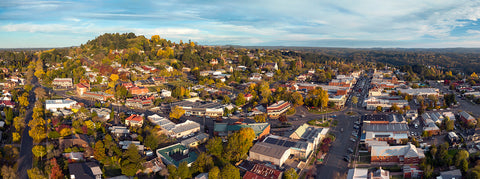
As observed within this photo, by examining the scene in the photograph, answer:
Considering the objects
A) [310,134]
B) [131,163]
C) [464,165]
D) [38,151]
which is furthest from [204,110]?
[464,165]

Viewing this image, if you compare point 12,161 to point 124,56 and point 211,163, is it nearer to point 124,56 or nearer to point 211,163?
point 211,163

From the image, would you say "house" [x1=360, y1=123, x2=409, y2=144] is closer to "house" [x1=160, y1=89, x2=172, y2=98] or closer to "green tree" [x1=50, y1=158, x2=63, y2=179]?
"green tree" [x1=50, y1=158, x2=63, y2=179]

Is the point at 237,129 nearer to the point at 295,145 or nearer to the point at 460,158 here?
the point at 295,145

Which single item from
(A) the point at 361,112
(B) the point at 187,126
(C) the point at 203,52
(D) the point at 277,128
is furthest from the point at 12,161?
(C) the point at 203,52

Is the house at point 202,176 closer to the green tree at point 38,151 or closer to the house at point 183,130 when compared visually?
the house at point 183,130

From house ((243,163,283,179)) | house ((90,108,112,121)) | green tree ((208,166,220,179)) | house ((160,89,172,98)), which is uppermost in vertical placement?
house ((160,89,172,98))

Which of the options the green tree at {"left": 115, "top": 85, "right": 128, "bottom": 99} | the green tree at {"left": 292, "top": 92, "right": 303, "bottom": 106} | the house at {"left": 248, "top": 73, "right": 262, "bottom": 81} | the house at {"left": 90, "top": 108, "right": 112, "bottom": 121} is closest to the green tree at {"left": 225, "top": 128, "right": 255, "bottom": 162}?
the house at {"left": 90, "top": 108, "right": 112, "bottom": 121}
